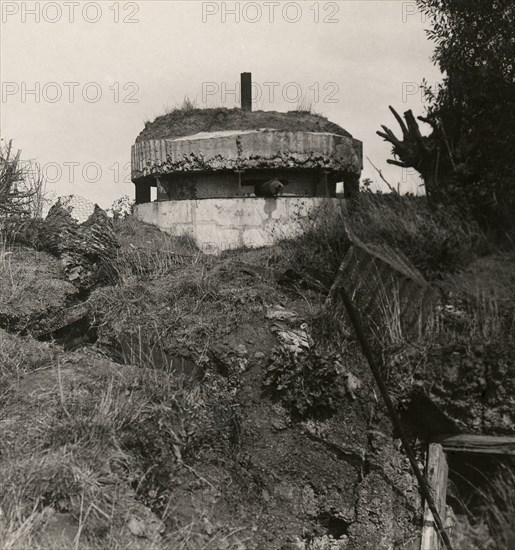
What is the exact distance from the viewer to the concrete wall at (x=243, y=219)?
902cm

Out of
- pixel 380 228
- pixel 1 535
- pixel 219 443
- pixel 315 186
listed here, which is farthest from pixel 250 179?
pixel 1 535

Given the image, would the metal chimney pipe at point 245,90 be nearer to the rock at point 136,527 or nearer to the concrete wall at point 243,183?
the concrete wall at point 243,183

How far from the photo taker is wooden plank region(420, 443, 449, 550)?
598 cm

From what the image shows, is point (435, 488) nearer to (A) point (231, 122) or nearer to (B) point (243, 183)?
(B) point (243, 183)

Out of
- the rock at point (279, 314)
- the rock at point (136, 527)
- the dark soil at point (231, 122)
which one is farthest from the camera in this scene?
the dark soil at point (231, 122)

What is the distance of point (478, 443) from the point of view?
19.9 ft

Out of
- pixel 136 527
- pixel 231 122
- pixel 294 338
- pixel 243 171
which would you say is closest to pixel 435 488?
pixel 294 338

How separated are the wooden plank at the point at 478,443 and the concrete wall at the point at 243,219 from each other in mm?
3485

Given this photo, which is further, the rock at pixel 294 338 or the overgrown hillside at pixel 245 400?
the rock at pixel 294 338

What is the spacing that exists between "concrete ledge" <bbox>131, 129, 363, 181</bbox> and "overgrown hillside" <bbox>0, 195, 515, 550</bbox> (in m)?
1.72

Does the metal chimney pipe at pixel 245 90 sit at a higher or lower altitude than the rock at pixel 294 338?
higher

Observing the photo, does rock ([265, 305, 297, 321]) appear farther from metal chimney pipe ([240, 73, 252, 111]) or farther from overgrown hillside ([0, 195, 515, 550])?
metal chimney pipe ([240, 73, 252, 111])

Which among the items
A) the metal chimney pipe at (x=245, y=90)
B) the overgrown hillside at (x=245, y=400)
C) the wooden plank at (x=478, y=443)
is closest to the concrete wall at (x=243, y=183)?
the metal chimney pipe at (x=245, y=90)

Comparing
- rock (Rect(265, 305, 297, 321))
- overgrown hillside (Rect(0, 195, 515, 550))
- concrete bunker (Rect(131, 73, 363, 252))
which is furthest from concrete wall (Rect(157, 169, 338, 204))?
rock (Rect(265, 305, 297, 321))
